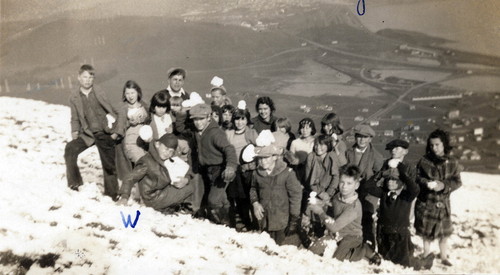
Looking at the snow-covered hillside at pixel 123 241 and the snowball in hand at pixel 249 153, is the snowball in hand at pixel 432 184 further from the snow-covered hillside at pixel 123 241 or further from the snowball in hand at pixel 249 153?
the snowball in hand at pixel 249 153

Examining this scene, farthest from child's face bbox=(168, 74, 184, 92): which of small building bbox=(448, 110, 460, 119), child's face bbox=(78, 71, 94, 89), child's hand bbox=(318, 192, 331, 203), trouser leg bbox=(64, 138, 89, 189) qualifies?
small building bbox=(448, 110, 460, 119)

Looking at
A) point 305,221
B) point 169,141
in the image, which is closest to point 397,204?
point 305,221

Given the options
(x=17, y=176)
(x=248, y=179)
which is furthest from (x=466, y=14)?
(x=17, y=176)

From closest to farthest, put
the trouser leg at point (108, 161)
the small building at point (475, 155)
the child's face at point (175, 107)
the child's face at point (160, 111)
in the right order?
1. the child's face at point (160, 111)
2. the trouser leg at point (108, 161)
3. the child's face at point (175, 107)
4. the small building at point (475, 155)

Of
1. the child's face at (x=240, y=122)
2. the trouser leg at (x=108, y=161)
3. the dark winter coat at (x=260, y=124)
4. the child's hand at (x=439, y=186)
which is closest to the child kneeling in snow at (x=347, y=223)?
the child's hand at (x=439, y=186)

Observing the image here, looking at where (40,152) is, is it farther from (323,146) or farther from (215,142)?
(323,146)

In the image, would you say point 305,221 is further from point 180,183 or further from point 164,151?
point 164,151
